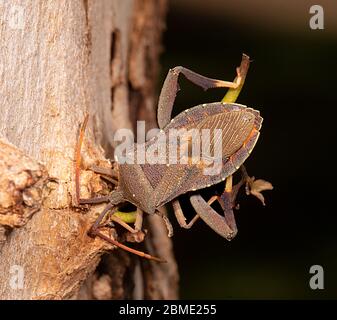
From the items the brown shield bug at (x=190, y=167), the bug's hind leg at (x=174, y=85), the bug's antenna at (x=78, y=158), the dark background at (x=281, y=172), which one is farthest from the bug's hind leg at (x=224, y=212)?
the dark background at (x=281, y=172)

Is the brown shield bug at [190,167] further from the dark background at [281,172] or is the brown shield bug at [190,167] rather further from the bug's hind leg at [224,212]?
the dark background at [281,172]

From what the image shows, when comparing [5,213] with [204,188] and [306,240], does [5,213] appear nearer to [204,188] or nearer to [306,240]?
[204,188]

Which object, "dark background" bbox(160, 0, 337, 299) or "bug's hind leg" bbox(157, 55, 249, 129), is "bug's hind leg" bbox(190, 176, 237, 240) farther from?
"dark background" bbox(160, 0, 337, 299)

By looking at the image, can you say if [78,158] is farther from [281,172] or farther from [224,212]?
[281,172]
